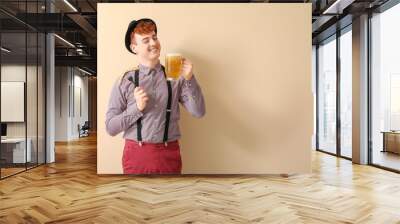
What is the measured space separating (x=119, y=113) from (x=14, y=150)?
8.89 ft

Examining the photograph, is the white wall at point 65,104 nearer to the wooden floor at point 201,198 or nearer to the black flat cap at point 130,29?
the wooden floor at point 201,198

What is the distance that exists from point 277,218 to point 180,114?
8.41 ft

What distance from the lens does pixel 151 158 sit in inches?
220

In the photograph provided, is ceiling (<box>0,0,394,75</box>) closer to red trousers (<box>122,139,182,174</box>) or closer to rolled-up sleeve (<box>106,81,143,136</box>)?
rolled-up sleeve (<box>106,81,143,136</box>)

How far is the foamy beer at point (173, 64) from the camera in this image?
16.7ft

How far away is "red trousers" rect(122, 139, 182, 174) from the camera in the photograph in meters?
5.57

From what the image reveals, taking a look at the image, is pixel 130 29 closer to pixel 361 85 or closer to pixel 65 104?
pixel 361 85

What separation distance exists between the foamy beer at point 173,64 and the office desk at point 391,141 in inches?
176

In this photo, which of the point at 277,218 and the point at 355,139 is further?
the point at 355,139

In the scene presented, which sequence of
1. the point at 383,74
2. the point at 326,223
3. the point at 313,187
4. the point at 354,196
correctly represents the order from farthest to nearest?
1. the point at 383,74
2. the point at 313,187
3. the point at 354,196
4. the point at 326,223

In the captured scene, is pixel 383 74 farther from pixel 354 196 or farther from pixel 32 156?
pixel 32 156

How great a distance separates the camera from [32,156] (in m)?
7.41

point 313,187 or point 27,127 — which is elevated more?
point 27,127

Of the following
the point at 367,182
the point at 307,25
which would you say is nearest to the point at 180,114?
the point at 307,25
